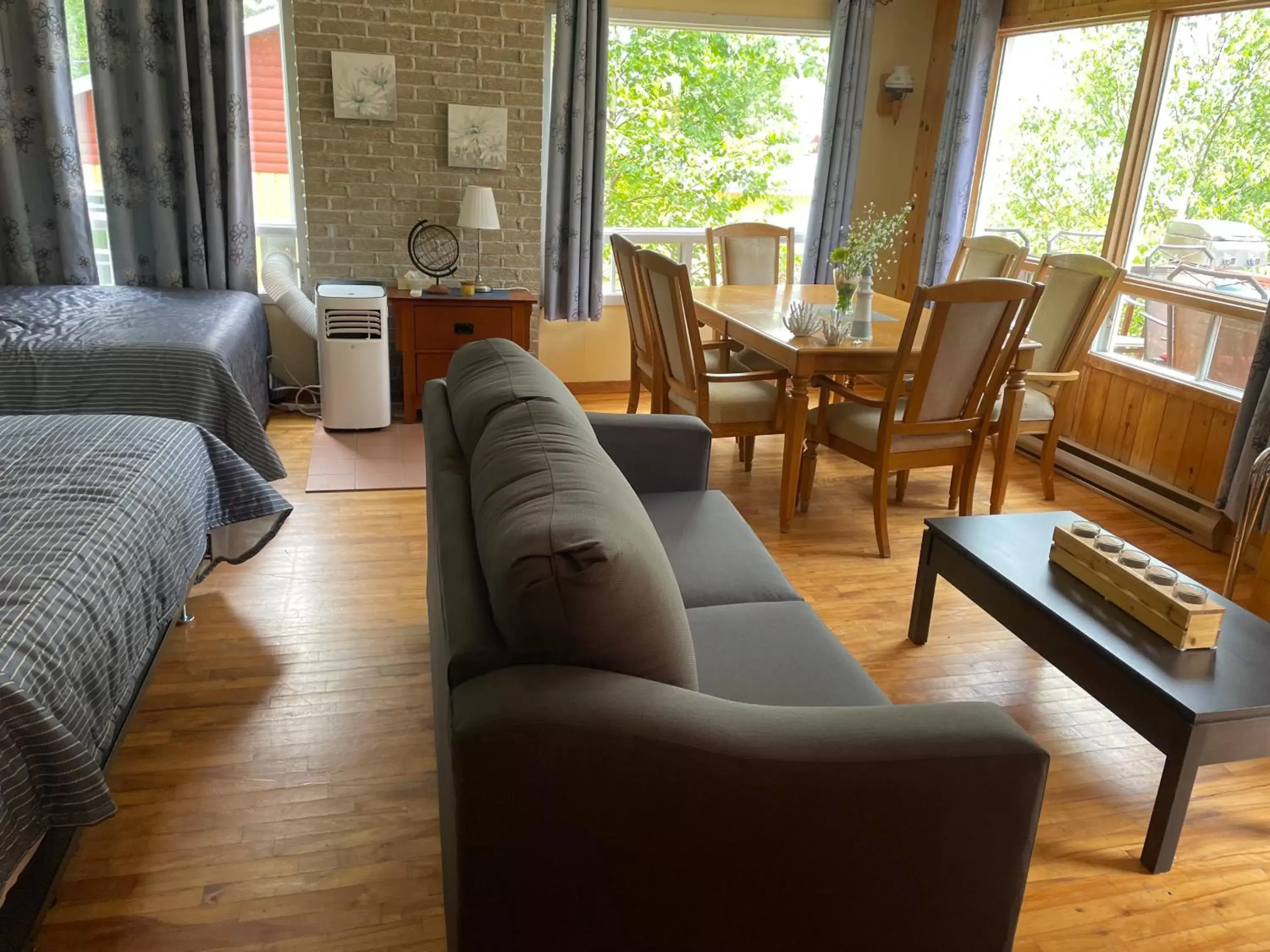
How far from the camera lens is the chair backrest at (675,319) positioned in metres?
3.32

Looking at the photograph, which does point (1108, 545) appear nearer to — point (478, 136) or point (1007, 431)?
point (1007, 431)

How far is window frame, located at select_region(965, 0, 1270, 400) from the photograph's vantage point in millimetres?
3699

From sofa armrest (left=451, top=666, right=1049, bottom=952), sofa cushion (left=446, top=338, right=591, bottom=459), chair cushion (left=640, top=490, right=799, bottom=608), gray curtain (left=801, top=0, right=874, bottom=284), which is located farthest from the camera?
gray curtain (left=801, top=0, right=874, bottom=284)

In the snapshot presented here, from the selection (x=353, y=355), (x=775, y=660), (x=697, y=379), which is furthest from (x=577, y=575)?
(x=353, y=355)

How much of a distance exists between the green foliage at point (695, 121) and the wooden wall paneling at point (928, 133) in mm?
603

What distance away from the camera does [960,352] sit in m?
3.18

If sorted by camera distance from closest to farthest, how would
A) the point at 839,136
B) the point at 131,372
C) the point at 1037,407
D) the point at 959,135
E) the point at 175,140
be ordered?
the point at 131,372, the point at 1037,407, the point at 175,140, the point at 959,135, the point at 839,136

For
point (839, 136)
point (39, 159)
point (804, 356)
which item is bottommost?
point (804, 356)

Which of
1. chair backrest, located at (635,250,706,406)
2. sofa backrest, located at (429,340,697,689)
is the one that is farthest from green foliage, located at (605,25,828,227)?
sofa backrest, located at (429,340,697,689)

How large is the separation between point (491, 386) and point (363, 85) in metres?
2.98

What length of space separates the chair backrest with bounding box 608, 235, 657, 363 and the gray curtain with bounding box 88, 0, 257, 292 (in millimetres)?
1768

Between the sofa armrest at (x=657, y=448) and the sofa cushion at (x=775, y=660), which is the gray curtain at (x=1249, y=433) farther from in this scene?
the sofa cushion at (x=775, y=660)

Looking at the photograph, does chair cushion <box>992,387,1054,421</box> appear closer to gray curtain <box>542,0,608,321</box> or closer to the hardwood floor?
the hardwood floor

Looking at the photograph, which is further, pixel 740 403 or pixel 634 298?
pixel 634 298
